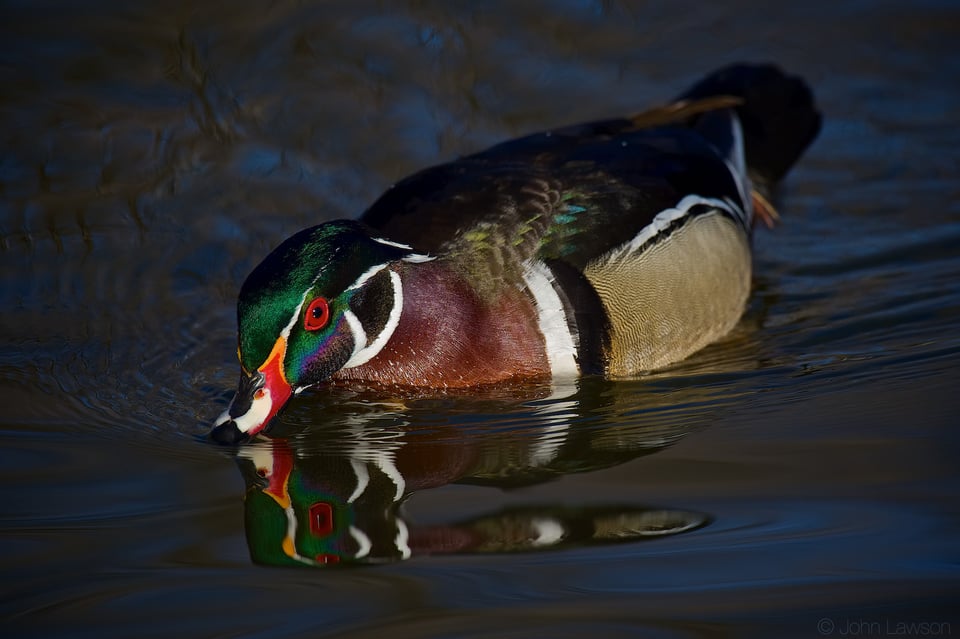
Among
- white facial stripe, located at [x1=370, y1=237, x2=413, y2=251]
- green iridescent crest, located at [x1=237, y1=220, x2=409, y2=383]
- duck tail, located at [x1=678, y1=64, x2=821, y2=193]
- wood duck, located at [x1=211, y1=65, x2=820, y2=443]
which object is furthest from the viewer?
duck tail, located at [x1=678, y1=64, x2=821, y2=193]

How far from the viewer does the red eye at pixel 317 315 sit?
5.12 m

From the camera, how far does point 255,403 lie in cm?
501

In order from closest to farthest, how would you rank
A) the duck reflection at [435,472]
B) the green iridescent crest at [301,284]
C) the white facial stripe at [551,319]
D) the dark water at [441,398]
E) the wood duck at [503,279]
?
the dark water at [441,398], the duck reflection at [435,472], the green iridescent crest at [301,284], the wood duck at [503,279], the white facial stripe at [551,319]

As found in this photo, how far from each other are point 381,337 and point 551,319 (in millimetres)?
763

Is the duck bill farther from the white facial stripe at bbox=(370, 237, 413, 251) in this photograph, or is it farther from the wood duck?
the white facial stripe at bbox=(370, 237, 413, 251)

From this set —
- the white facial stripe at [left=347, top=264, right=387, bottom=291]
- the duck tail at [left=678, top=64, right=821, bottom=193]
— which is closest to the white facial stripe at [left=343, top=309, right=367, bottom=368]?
the white facial stripe at [left=347, top=264, right=387, bottom=291]

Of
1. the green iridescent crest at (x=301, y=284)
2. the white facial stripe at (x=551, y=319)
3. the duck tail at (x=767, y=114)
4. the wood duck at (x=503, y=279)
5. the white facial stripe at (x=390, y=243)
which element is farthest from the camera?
the duck tail at (x=767, y=114)

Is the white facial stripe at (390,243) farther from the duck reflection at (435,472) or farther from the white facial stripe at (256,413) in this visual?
the white facial stripe at (256,413)

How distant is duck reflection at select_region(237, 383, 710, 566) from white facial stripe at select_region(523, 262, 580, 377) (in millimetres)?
163

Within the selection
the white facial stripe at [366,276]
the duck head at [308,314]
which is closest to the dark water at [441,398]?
the duck head at [308,314]

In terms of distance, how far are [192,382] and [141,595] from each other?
194cm

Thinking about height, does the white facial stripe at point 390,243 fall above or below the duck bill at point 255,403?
above

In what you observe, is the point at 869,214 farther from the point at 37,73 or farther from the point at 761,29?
the point at 37,73

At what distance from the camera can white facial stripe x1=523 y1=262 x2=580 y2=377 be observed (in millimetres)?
5594
